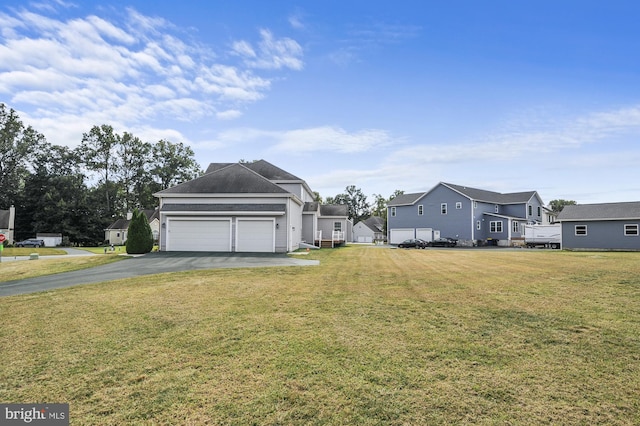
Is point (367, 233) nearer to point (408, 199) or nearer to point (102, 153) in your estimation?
point (408, 199)

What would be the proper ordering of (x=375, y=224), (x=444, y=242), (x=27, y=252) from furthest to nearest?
(x=375, y=224) → (x=444, y=242) → (x=27, y=252)

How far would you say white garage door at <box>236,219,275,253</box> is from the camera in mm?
23938

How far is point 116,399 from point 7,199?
234 ft

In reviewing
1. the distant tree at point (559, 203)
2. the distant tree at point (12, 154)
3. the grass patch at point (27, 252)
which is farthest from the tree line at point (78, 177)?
the distant tree at point (559, 203)

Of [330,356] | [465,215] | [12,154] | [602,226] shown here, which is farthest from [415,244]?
[12,154]

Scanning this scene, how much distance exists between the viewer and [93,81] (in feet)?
53.7

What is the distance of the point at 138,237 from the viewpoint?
23375 mm

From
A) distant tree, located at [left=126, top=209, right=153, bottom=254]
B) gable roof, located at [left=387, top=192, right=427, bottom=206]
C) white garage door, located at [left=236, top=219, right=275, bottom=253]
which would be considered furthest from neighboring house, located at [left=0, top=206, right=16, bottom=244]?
gable roof, located at [left=387, top=192, right=427, bottom=206]

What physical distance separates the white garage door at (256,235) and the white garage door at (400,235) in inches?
1000

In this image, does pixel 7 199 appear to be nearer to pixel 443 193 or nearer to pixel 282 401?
pixel 443 193

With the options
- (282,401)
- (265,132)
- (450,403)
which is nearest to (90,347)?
(282,401)

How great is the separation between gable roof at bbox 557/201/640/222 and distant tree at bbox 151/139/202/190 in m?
57.1

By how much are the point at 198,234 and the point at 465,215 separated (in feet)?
102

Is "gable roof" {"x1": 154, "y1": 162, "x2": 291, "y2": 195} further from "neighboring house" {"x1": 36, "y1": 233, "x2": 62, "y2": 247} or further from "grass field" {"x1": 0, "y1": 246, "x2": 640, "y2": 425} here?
"neighboring house" {"x1": 36, "y1": 233, "x2": 62, "y2": 247}
